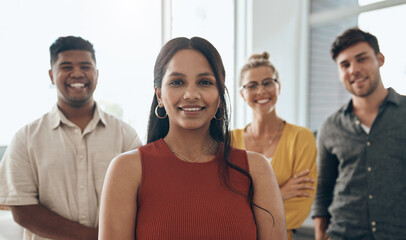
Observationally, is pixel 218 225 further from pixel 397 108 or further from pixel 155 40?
pixel 155 40

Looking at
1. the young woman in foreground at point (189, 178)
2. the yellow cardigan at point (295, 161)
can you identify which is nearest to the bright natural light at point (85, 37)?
the yellow cardigan at point (295, 161)

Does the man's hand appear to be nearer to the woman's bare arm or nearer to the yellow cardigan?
the yellow cardigan

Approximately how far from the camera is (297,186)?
1.83 meters

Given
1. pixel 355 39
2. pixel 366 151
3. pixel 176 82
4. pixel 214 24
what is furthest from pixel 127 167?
pixel 214 24

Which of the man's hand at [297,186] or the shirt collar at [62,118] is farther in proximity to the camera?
the man's hand at [297,186]

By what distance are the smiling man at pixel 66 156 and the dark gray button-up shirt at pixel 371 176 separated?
133cm

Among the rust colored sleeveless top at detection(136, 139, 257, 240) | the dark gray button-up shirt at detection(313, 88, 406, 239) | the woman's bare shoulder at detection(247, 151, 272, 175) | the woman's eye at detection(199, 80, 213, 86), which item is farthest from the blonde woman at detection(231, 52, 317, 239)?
the woman's eye at detection(199, 80, 213, 86)

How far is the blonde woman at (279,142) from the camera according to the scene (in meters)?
1.85

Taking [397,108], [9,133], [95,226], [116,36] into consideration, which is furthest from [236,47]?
[95,226]

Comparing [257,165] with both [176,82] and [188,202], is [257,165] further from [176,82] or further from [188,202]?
[176,82]

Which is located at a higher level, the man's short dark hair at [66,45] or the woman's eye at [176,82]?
the man's short dark hair at [66,45]

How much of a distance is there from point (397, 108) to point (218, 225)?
1542 millimetres

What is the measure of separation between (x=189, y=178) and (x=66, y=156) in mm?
731

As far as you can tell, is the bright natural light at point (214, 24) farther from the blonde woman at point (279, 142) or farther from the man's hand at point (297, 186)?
the man's hand at point (297, 186)
